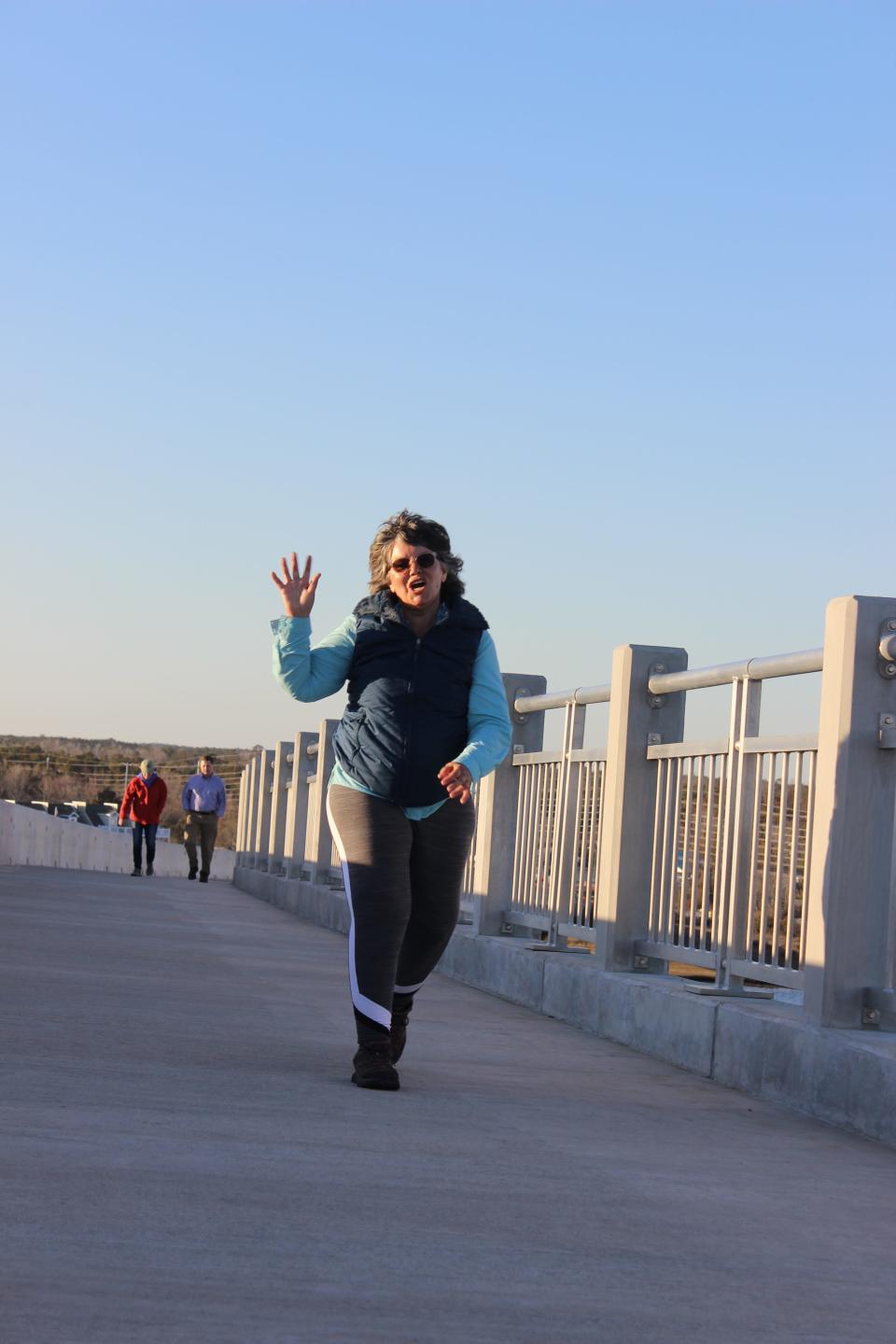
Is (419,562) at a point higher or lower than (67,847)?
higher

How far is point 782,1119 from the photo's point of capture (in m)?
6.22

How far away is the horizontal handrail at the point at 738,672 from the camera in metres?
7.04

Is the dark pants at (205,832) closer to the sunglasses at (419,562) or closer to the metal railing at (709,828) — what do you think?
the metal railing at (709,828)

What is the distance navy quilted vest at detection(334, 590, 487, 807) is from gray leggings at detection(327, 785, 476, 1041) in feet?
0.34

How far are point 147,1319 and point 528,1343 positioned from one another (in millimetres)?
614

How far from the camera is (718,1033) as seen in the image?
7.12 metres

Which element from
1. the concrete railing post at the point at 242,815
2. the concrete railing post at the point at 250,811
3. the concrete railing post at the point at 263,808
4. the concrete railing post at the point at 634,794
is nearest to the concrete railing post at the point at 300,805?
the concrete railing post at the point at 263,808

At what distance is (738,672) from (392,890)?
2125 mm

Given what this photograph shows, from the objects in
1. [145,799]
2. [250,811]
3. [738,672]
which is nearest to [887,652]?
[738,672]

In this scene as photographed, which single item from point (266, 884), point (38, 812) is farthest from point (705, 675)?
point (38, 812)

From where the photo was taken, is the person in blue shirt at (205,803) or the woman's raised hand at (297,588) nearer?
the woman's raised hand at (297,588)

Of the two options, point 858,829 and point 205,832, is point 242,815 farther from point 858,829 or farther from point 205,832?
point 858,829

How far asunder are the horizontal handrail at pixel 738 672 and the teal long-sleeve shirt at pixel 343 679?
1.23 metres

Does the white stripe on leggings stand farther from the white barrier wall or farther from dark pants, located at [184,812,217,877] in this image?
dark pants, located at [184,812,217,877]
